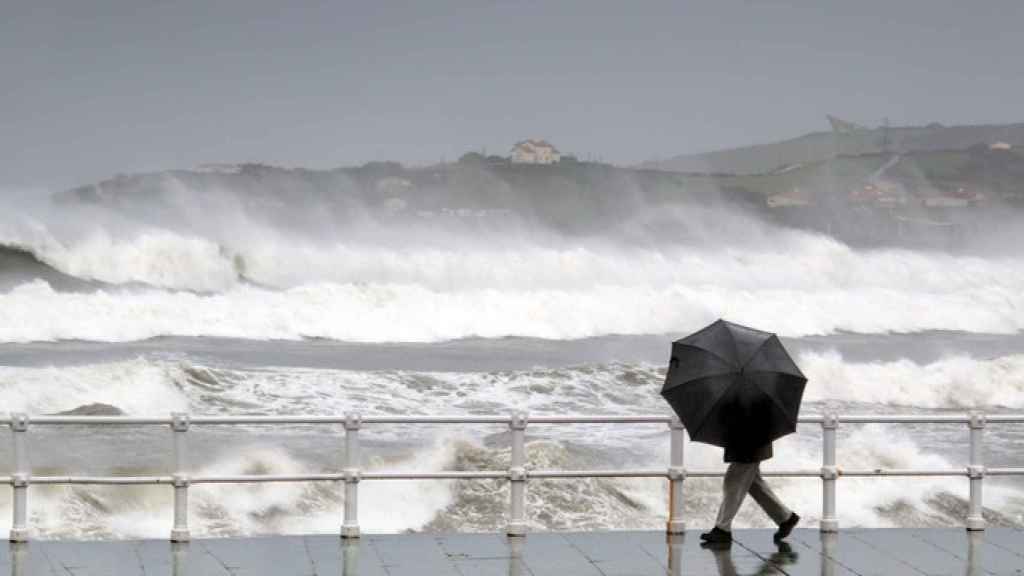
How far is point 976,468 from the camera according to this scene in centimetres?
1225

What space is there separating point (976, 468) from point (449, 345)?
4136 cm

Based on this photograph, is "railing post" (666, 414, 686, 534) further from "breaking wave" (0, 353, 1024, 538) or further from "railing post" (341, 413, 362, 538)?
"breaking wave" (0, 353, 1024, 538)

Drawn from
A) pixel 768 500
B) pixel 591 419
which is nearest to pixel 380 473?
pixel 591 419

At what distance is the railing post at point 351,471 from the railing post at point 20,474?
6.71 feet

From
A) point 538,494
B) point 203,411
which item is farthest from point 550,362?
point 538,494

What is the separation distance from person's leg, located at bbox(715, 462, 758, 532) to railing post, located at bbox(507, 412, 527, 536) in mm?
1357

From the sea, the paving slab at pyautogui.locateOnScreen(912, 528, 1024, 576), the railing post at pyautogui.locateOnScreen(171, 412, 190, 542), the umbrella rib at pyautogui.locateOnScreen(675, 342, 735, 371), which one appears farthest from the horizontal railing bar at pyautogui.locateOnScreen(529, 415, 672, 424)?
the sea

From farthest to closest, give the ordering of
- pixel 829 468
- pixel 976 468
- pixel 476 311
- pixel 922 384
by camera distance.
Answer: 1. pixel 476 311
2. pixel 922 384
3. pixel 976 468
4. pixel 829 468

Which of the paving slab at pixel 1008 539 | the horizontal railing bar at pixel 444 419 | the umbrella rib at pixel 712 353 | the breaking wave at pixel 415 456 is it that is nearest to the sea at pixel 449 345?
the breaking wave at pixel 415 456

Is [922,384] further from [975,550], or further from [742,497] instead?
[742,497]

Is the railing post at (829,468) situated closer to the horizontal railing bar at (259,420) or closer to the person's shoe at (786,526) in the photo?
the person's shoe at (786,526)

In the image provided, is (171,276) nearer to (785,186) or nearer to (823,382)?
(823,382)

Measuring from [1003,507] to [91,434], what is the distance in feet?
40.0

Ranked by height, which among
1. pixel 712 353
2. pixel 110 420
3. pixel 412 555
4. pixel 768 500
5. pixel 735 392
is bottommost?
pixel 412 555
